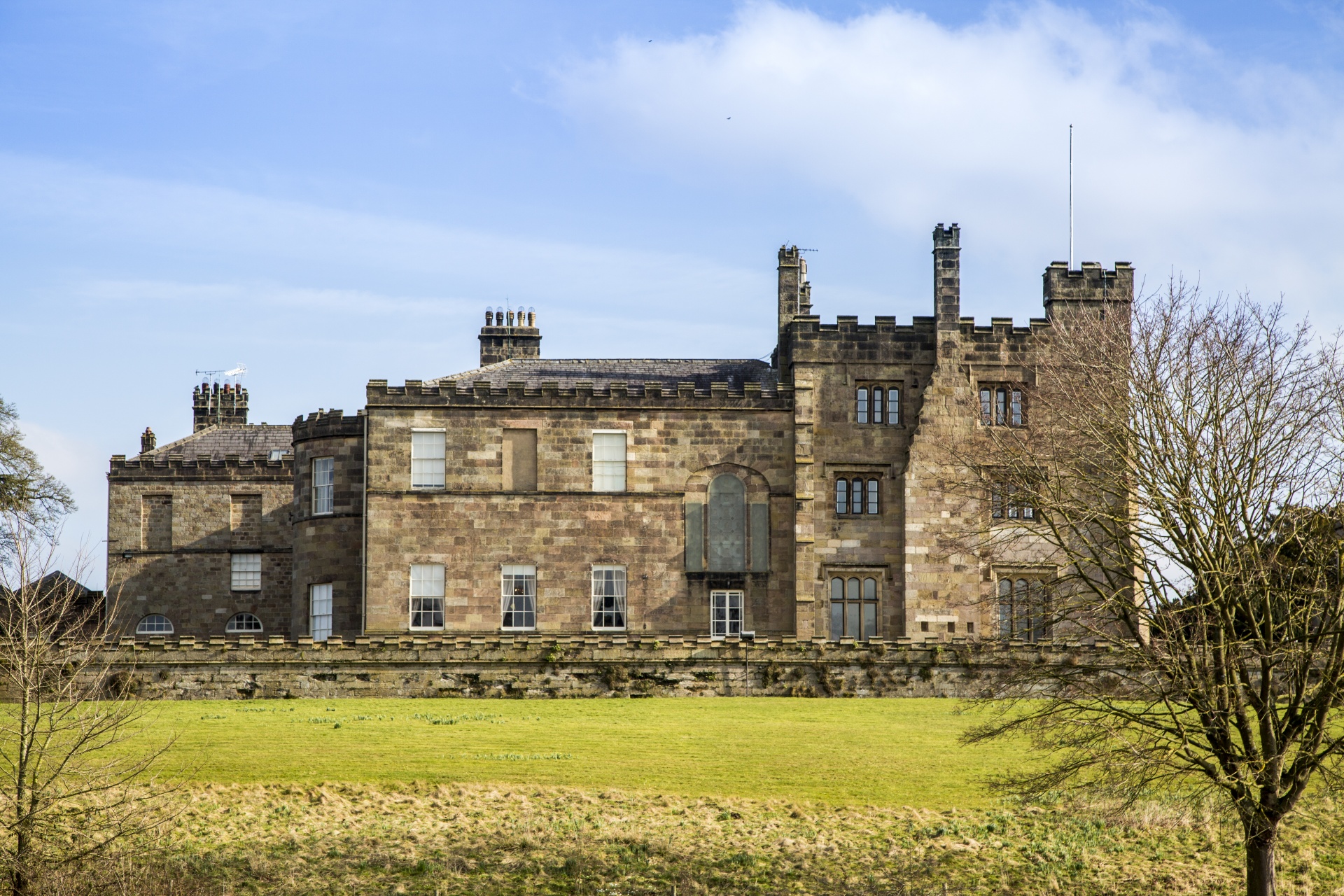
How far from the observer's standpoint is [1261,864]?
2056 centimetres

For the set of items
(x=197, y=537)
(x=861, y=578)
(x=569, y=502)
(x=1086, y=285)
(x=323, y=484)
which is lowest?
(x=861, y=578)

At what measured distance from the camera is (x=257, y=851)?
73.6 feet

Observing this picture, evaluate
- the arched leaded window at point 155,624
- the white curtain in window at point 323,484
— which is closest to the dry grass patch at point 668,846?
the white curtain in window at point 323,484

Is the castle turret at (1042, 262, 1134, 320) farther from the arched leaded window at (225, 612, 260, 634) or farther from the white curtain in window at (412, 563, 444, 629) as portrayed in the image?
the arched leaded window at (225, 612, 260, 634)

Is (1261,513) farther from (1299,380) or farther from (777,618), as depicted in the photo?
(777,618)

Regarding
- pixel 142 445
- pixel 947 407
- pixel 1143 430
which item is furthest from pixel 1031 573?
pixel 142 445

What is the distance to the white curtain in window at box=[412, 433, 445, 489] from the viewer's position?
1639 inches

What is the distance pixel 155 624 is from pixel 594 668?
82.0 feet

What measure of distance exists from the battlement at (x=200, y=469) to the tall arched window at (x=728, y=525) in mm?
19839

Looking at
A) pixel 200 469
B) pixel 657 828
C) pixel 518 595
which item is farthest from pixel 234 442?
pixel 657 828

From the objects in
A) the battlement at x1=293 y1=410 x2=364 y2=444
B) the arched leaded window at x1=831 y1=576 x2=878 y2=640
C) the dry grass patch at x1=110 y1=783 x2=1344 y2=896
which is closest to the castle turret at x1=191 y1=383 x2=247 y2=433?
the battlement at x1=293 y1=410 x2=364 y2=444

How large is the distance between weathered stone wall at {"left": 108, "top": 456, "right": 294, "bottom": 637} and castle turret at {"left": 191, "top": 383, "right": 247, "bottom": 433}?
27.1 feet

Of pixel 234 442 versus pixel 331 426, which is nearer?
pixel 331 426

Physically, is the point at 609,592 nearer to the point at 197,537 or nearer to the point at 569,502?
the point at 569,502
